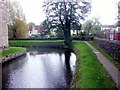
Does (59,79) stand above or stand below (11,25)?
below

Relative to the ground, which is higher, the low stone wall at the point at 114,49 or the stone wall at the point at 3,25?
the stone wall at the point at 3,25

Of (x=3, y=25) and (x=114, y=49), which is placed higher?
(x=3, y=25)

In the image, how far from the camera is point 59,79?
54.5 ft

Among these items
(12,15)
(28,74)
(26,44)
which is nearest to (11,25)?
(12,15)

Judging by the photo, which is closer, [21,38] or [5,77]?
[5,77]

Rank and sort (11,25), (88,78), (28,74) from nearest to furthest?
1. (88,78)
2. (28,74)
3. (11,25)

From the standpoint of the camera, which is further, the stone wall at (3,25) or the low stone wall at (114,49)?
the stone wall at (3,25)

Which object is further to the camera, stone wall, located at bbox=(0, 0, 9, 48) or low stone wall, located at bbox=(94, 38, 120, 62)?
stone wall, located at bbox=(0, 0, 9, 48)

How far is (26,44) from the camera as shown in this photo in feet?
183

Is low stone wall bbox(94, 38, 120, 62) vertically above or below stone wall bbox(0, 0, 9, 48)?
below

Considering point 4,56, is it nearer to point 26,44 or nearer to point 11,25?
point 26,44

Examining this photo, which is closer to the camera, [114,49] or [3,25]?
[114,49]

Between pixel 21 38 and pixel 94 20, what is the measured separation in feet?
105

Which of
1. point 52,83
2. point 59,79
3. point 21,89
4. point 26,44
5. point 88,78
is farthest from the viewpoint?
point 26,44
